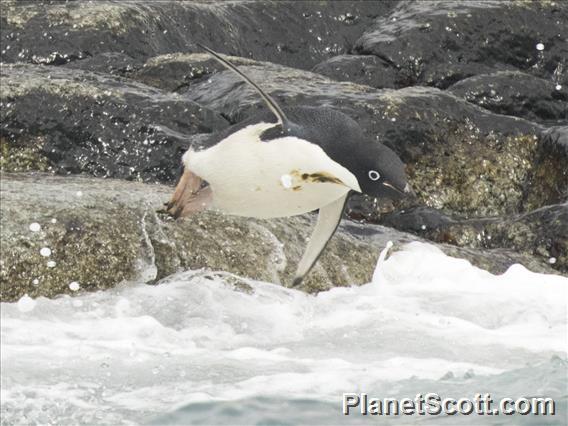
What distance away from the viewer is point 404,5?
685 inches

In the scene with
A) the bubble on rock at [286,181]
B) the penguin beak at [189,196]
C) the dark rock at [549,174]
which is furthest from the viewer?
the dark rock at [549,174]

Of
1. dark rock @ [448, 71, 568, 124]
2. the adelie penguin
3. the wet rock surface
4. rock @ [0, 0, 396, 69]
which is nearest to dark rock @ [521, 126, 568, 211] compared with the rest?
the wet rock surface

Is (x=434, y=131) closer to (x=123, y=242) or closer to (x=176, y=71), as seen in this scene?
(x=176, y=71)

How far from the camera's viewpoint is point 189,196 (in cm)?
682

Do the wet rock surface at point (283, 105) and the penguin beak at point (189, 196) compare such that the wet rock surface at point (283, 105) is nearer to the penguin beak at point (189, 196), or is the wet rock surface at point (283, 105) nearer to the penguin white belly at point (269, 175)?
the penguin white belly at point (269, 175)

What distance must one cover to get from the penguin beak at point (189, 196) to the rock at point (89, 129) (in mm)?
3950

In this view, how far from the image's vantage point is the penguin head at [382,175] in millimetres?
5926

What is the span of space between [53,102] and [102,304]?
3668 mm

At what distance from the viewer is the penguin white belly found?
6.13m

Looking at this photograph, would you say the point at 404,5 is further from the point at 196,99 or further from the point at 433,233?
the point at 433,233

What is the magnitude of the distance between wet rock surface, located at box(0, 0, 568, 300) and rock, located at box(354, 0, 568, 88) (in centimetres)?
2

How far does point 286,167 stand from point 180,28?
10226 millimetres

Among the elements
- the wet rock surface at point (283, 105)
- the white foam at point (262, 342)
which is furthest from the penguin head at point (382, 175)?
the white foam at point (262, 342)

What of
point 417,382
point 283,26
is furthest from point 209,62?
point 417,382
